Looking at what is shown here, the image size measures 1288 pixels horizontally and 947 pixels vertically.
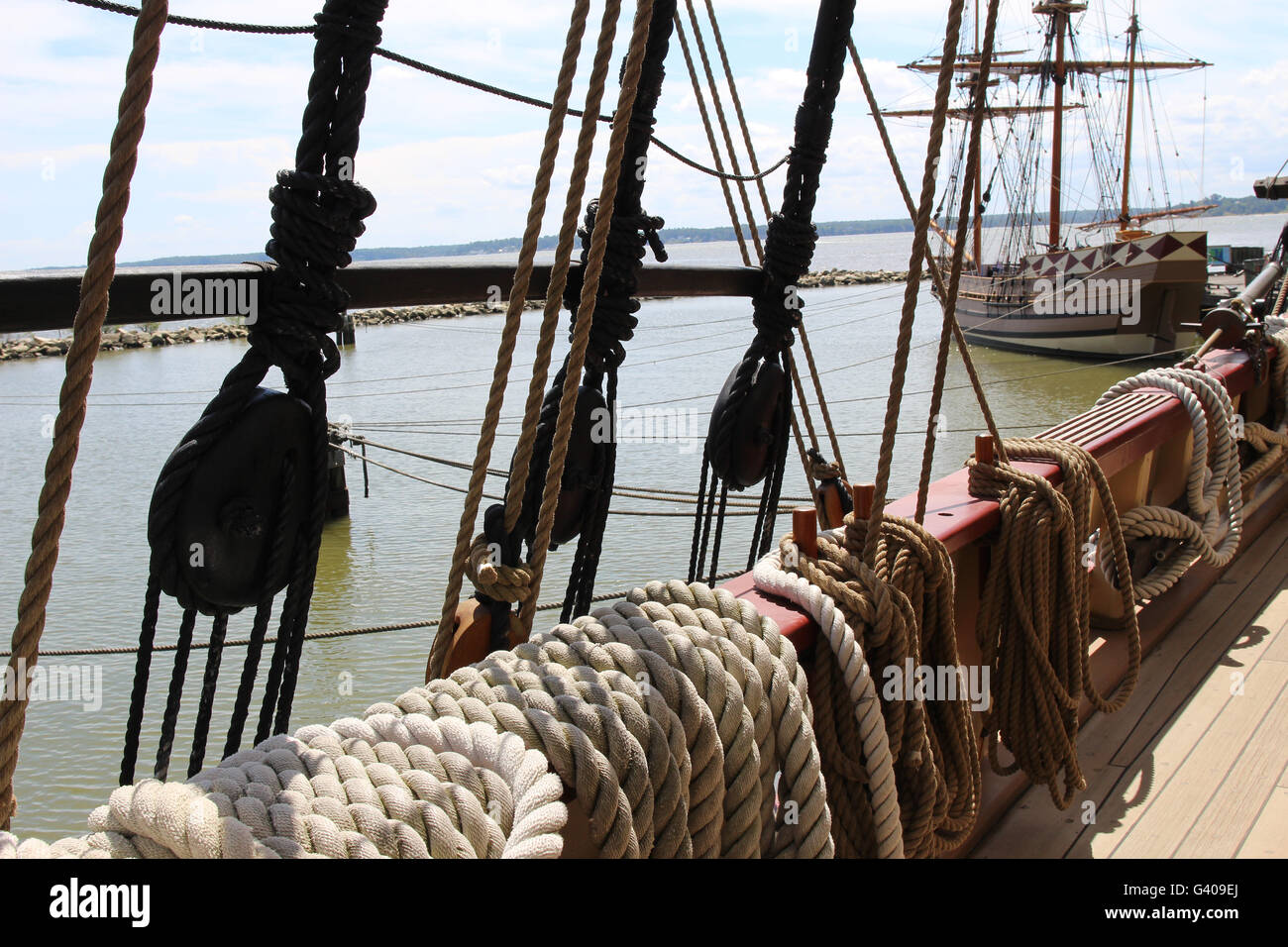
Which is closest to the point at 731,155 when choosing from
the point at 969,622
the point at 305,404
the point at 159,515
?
the point at 969,622

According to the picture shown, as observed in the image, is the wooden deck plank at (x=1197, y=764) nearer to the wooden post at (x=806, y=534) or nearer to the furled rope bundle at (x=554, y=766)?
the wooden post at (x=806, y=534)

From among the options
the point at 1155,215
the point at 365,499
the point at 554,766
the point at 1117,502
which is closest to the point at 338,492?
the point at 365,499

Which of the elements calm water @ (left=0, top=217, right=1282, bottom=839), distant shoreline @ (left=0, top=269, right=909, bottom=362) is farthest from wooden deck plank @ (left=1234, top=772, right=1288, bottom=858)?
distant shoreline @ (left=0, top=269, right=909, bottom=362)

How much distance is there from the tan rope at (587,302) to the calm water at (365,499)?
4.16 metres

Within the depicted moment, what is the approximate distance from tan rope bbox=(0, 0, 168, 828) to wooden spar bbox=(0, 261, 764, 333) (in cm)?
25

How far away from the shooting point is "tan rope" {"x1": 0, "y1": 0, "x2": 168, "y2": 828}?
0.75 metres

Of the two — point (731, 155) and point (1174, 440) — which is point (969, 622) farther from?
point (1174, 440)

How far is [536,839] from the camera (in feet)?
2.71

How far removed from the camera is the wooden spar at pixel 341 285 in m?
1.03

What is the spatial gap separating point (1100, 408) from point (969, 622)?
1.09m

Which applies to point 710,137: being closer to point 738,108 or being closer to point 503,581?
point 738,108

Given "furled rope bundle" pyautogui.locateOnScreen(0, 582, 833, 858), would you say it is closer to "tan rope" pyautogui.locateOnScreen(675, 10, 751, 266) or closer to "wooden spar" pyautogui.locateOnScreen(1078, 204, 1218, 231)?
"tan rope" pyautogui.locateOnScreen(675, 10, 751, 266)

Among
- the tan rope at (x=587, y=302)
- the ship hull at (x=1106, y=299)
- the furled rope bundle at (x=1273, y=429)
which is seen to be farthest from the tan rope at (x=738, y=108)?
the ship hull at (x=1106, y=299)

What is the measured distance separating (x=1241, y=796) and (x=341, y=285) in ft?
6.00
